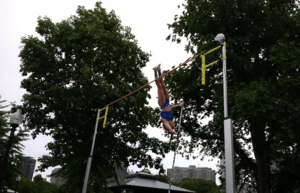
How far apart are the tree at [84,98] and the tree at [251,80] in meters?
3.22

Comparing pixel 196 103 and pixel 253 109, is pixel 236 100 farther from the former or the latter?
pixel 196 103

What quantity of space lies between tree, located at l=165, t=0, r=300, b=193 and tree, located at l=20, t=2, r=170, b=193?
3.22 metres

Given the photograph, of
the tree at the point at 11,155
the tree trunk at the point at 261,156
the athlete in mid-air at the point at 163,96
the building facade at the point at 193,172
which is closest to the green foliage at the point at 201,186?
the tree trunk at the point at 261,156

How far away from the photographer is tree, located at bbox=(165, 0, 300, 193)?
1180 cm

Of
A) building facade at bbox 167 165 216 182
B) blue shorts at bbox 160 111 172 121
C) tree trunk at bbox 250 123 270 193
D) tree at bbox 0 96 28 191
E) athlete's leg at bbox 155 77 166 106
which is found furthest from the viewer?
building facade at bbox 167 165 216 182

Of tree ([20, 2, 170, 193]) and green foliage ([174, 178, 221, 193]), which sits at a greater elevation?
tree ([20, 2, 170, 193])

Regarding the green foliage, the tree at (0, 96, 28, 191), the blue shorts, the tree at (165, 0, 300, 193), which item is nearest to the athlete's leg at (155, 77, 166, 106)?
the blue shorts

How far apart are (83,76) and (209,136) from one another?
9.04 metres

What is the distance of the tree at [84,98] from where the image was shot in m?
14.8

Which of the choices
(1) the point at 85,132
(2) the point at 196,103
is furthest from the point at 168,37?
(1) the point at 85,132

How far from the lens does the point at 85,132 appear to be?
16.0 m

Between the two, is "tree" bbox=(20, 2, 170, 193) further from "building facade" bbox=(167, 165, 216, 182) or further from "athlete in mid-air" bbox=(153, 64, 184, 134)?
"building facade" bbox=(167, 165, 216, 182)

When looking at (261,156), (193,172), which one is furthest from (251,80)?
(193,172)

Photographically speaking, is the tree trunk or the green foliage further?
the green foliage
